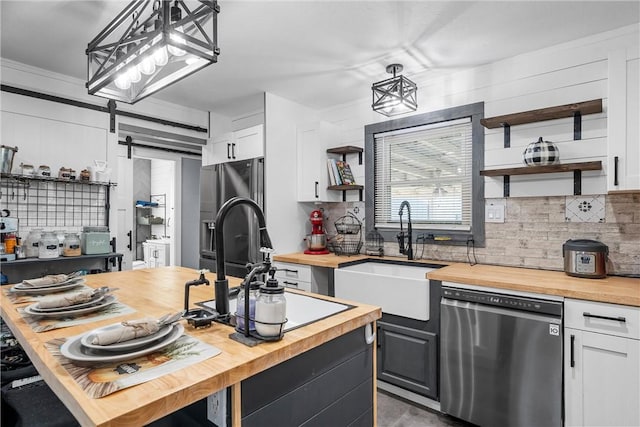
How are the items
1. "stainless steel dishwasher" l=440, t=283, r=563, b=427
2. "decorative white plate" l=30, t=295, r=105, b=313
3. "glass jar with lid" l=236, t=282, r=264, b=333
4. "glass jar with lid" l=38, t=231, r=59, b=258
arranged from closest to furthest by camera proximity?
"glass jar with lid" l=236, t=282, r=264, b=333 < "decorative white plate" l=30, t=295, r=105, b=313 < "stainless steel dishwasher" l=440, t=283, r=563, b=427 < "glass jar with lid" l=38, t=231, r=59, b=258

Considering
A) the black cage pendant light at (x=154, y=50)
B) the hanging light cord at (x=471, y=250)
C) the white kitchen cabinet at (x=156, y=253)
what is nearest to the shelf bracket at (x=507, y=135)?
the hanging light cord at (x=471, y=250)

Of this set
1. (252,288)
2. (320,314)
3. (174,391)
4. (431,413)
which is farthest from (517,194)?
(174,391)

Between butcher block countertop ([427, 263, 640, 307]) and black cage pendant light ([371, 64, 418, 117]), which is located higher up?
black cage pendant light ([371, 64, 418, 117])

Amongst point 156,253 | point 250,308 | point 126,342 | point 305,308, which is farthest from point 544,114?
point 156,253

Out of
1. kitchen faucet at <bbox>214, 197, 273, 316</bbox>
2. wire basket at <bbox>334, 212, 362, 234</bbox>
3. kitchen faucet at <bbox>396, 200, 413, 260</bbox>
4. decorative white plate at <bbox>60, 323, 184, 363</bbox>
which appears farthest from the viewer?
wire basket at <bbox>334, 212, 362, 234</bbox>

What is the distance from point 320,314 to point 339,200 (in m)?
2.41

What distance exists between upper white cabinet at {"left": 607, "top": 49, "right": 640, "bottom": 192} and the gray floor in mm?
1773

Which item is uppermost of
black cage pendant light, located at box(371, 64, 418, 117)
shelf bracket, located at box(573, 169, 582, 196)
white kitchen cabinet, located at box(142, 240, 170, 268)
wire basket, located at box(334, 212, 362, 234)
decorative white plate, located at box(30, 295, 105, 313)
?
black cage pendant light, located at box(371, 64, 418, 117)

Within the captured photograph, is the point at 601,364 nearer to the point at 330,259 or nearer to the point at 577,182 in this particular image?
the point at 577,182

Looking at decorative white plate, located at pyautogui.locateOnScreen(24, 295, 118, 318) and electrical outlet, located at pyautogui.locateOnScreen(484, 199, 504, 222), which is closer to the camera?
decorative white plate, located at pyautogui.locateOnScreen(24, 295, 118, 318)

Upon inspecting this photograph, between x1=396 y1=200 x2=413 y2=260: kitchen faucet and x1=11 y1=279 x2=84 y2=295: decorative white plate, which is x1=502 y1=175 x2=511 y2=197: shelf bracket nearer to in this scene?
x1=396 y1=200 x2=413 y2=260: kitchen faucet

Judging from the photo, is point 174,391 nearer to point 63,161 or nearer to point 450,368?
point 450,368

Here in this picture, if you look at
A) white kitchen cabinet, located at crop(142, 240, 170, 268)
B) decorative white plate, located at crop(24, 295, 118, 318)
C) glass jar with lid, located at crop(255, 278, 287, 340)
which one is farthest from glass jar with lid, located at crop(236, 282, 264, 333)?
white kitchen cabinet, located at crop(142, 240, 170, 268)

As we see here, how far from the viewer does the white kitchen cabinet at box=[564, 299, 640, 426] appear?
170cm
